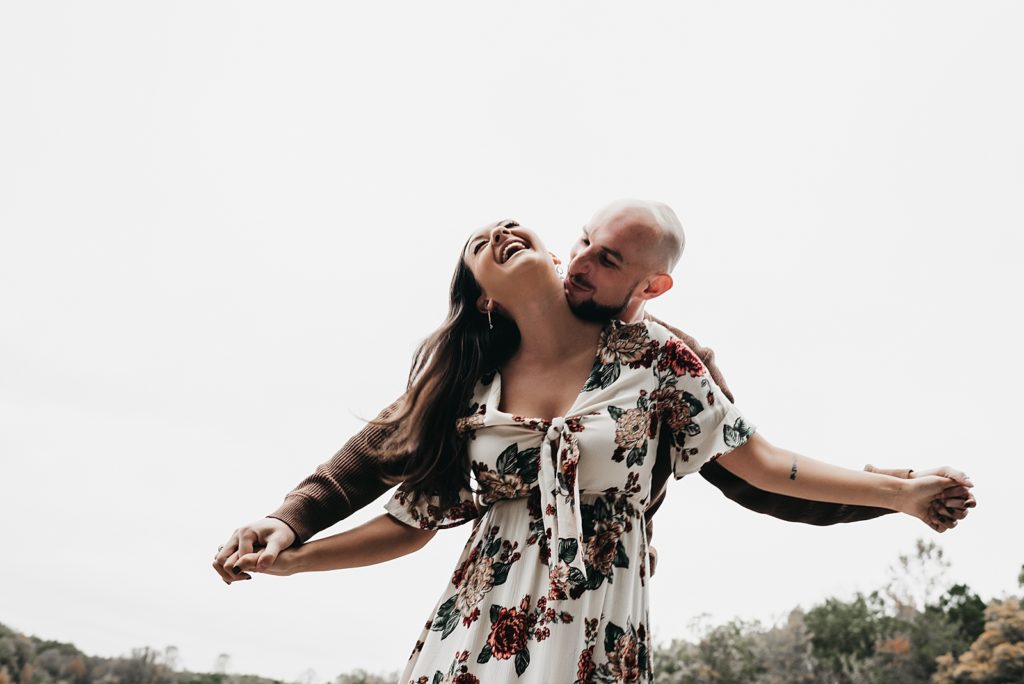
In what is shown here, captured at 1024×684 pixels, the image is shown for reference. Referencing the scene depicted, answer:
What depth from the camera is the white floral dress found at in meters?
1.12

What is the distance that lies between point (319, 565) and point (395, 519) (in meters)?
0.13

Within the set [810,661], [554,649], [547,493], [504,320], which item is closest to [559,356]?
[504,320]

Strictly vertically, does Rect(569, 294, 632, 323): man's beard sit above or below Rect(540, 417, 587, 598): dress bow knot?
above

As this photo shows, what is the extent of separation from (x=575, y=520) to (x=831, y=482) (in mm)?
345

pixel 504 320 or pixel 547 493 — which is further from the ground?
pixel 504 320

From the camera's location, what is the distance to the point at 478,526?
1299 millimetres

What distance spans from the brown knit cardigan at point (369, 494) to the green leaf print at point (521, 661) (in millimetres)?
292

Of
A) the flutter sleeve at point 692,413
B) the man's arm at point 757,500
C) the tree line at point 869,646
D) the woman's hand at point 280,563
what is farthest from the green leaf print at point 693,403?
the tree line at point 869,646

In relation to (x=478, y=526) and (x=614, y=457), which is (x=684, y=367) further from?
(x=478, y=526)

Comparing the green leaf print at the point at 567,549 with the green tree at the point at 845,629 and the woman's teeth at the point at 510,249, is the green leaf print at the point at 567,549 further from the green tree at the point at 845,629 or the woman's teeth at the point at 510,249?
the green tree at the point at 845,629

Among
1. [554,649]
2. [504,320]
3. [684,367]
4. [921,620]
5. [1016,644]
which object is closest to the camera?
[554,649]

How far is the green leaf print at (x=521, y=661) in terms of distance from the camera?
111cm

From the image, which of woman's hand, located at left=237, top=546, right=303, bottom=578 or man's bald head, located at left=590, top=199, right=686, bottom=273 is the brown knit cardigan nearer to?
woman's hand, located at left=237, top=546, right=303, bottom=578

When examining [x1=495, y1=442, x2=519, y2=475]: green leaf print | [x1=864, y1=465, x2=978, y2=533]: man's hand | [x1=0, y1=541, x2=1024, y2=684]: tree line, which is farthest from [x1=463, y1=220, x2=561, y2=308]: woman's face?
[x1=0, y1=541, x2=1024, y2=684]: tree line
